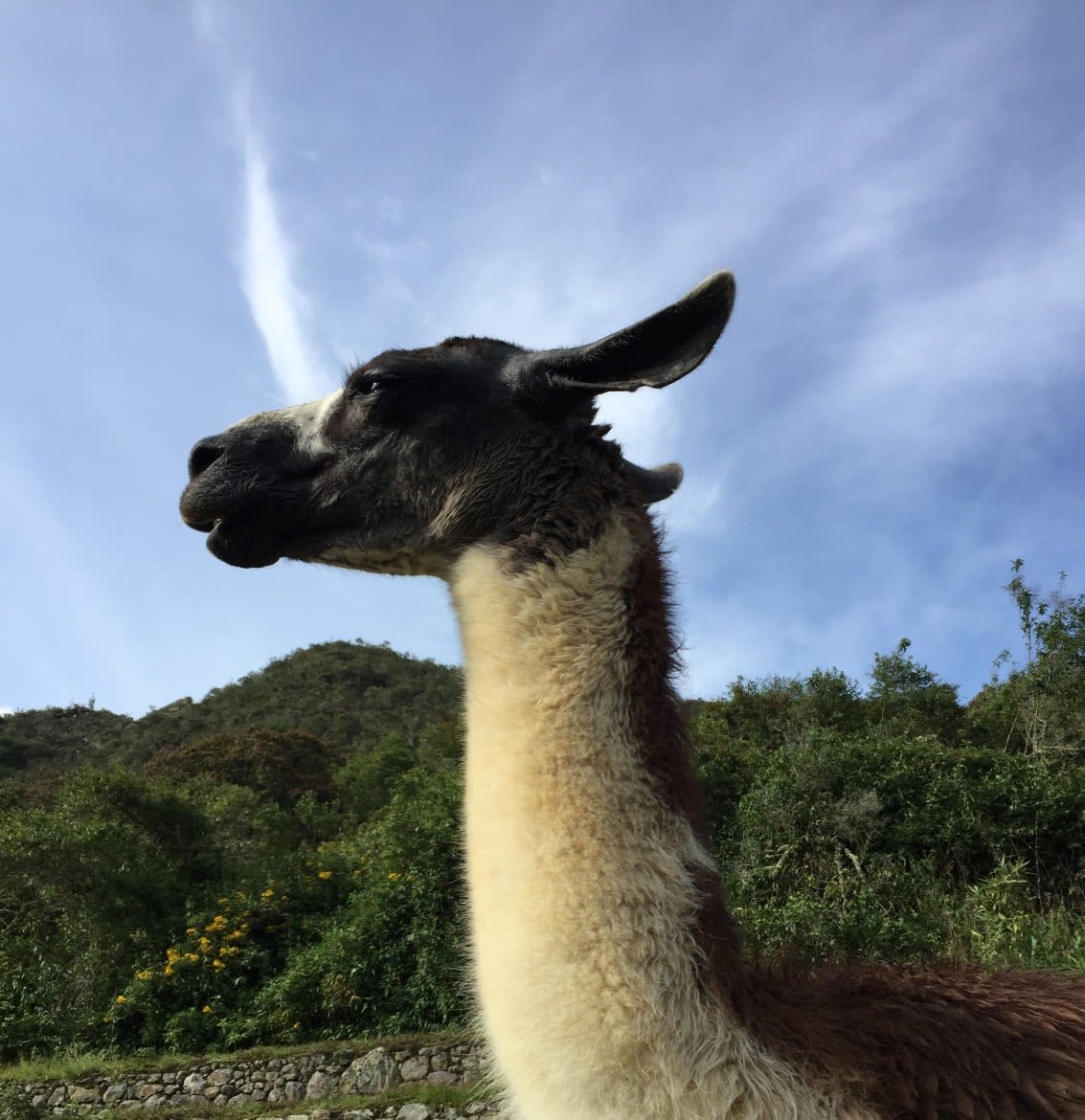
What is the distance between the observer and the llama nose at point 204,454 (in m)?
2.20

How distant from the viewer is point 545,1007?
4.45 feet

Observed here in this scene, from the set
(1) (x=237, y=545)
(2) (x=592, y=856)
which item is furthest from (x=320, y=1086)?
(2) (x=592, y=856)

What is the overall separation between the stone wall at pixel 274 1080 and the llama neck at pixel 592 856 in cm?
701

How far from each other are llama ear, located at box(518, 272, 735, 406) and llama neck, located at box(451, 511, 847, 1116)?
14.5 inches

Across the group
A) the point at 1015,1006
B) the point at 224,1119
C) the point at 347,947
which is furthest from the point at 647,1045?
the point at 347,947

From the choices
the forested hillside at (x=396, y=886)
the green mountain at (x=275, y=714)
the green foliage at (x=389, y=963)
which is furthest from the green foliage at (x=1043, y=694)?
the green mountain at (x=275, y=714)

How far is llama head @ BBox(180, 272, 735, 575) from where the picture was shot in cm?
192

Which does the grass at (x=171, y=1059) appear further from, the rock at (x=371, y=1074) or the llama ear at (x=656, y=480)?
the llama ear at (x=656, y=480)

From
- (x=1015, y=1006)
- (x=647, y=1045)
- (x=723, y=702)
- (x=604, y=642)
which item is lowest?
(x=1015, y=1006)

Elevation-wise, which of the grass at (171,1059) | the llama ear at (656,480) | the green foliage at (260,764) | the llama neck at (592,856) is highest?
the green foliage at (260,764)

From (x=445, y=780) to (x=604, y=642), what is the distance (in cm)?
1046

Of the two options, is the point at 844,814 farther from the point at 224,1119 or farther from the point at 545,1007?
the point at 545,1007

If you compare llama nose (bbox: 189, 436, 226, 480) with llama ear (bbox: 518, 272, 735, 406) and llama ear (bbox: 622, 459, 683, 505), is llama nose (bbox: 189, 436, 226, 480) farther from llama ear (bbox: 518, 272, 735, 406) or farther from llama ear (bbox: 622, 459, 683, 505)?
llama ear (bbox: 622, 459, 683, 505)

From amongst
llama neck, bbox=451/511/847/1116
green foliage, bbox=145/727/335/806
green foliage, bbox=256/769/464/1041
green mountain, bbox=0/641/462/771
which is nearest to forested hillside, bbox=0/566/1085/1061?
green foliage, bbox=256/769/464/1041
